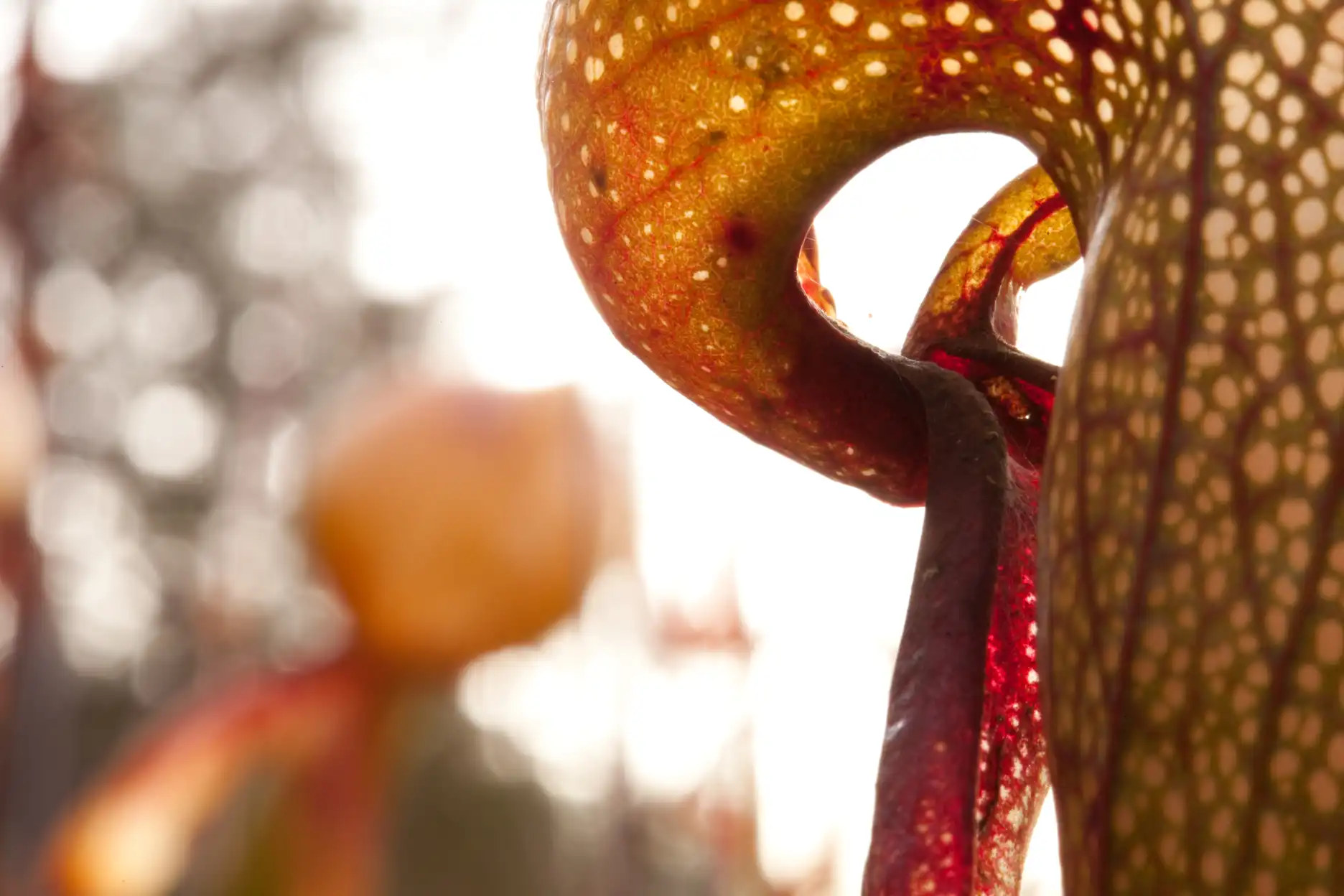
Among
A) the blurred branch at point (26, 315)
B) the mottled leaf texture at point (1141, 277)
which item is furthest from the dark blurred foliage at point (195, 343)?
the mottled leaf texture at point (1141, 277)

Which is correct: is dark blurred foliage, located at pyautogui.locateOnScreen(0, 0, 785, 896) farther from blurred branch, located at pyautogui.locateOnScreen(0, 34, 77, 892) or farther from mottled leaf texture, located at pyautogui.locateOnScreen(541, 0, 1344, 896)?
mottled leaf texture, located at pyautogui.locateOnScreen(541, 0, 1344, 896)

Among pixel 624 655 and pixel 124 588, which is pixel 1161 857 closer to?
pixel 624 655

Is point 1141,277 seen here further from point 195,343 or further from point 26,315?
point 195,343

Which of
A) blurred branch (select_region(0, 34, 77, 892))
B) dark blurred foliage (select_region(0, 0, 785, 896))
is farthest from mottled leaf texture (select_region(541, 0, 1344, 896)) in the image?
dark blurred foliage (select_region(0, 0, 785, 896))

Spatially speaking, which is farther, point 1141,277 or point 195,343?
point 195,343

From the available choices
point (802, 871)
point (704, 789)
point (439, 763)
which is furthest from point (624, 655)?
point (439, 763)

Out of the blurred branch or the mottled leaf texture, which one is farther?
the blurred branch

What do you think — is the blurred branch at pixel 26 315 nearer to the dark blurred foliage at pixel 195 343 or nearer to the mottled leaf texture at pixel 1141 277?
the mottled leaf texture at pixel 1141 277

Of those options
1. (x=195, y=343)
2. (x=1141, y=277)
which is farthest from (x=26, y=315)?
(x=195, y=343)
